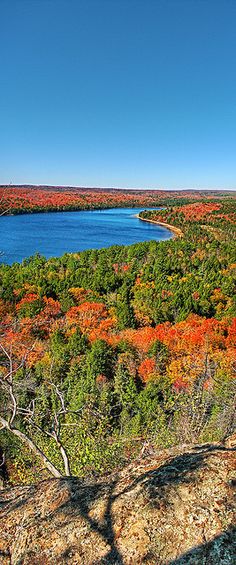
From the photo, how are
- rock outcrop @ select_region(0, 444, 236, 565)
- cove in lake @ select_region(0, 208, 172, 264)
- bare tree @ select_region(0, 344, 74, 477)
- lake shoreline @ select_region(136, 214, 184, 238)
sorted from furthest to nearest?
lake shoreline @ select_region(136, 214, 184, 238)
cove in lake @ select_region(0, 208, 172, 264)
bare tree @ select_region(0, 344, 74, 477)
rock outcrop @ select_region(0, 444, 236, 565)

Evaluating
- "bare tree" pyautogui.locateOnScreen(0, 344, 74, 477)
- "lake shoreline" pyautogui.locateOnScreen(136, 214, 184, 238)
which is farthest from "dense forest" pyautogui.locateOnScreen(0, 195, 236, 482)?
"lake shoreline" pyautogui.locateOnScreen(136, 214, 184, 238)

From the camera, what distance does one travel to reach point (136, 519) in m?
3.11

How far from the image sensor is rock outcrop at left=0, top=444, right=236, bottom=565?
2812 millimetres

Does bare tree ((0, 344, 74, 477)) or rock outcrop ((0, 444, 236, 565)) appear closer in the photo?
rock outcrop ((0, 444, 236, 565))

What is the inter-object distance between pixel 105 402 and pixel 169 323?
21.7 m

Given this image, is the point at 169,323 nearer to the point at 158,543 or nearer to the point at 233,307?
the point at 233,307

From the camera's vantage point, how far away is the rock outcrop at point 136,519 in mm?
2812

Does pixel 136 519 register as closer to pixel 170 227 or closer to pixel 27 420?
pixel 27 420

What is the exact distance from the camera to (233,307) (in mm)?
46406

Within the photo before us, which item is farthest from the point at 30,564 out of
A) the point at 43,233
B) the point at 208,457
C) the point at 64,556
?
the point at 43,233

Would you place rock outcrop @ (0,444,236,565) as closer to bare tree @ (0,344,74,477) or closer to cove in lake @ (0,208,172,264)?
bare tree @ (0,344,74,477)

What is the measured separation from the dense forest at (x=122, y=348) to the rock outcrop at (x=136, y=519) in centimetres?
195

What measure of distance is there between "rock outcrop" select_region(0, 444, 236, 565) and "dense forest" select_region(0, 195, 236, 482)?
1953 mm

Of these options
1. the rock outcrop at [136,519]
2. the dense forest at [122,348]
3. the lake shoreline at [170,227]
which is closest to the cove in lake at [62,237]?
the lake shoreline at [170,227]
